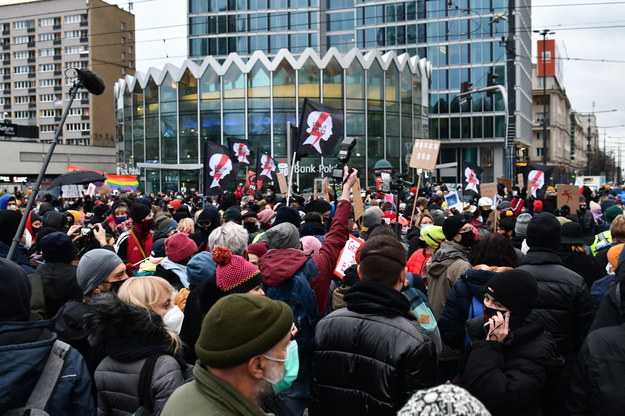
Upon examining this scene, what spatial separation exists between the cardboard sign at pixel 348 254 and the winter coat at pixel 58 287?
2.21 m

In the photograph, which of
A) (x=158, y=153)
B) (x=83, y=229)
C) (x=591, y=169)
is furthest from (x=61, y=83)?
(x=83, y=229)

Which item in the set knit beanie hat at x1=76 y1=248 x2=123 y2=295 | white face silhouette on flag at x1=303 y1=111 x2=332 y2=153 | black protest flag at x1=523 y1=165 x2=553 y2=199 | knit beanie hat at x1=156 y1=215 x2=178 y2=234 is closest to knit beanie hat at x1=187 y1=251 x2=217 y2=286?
knit beanie hat at x1=76 y1=248 x2=123 y2=295

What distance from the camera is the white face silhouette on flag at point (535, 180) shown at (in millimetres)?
17486

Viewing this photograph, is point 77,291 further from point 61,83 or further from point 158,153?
point 61,83

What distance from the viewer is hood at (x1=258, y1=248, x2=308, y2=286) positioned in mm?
4496

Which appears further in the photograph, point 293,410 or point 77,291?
point 77,291

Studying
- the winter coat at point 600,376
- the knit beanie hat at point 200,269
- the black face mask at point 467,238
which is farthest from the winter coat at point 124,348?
the black face mask at point 467,238

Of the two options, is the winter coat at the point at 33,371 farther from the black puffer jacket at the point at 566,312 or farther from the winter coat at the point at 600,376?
the black puffer jacket at the point at 566,312

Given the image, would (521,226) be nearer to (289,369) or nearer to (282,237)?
(282,237)

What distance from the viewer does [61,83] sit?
10381 cm

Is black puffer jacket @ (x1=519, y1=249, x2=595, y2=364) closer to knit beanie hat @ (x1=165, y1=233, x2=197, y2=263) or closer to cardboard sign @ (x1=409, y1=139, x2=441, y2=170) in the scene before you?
knit beanie hat @ (x1=165, y1=233, x2=197, y2=263)

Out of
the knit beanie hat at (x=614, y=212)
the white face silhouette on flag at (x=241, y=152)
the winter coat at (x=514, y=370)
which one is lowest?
the winter coat at (x=514, y=370)

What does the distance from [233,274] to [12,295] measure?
141cm

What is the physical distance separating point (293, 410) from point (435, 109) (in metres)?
65.2
